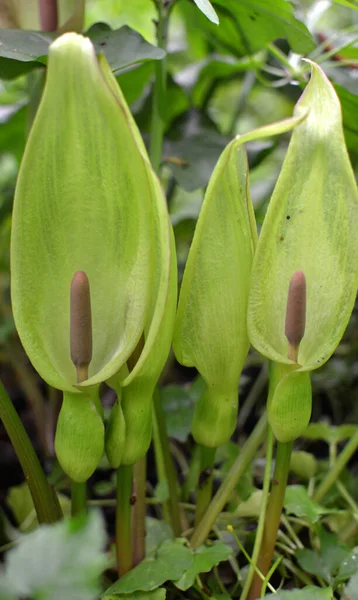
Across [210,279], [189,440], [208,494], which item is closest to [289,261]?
[210,279]

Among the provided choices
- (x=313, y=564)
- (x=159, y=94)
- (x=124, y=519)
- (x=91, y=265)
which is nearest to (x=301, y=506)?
(x=313, y=564)

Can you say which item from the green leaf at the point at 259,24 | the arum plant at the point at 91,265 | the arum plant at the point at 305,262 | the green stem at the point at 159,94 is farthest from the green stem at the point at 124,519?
the green leaf at the point at 259,24

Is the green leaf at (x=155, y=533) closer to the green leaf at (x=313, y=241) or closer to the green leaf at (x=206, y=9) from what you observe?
the green leaf at (x=313, y=241)

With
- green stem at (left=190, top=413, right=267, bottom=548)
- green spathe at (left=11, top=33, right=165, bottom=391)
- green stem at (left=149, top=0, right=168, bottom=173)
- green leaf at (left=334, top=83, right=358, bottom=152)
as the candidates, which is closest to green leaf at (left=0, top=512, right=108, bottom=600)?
green spathe at (left=11, top=33, right=165, bottom=391)

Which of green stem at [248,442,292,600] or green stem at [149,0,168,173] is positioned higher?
→ green stem at [149,0,168,173]

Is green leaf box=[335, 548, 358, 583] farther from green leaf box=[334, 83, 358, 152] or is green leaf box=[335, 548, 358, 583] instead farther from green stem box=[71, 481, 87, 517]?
green leaf box=[334, 83, 358, 152]

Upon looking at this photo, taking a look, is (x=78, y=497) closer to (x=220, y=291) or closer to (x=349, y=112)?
(x=220, y=291)

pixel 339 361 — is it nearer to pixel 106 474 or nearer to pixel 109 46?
pixel 106 474
